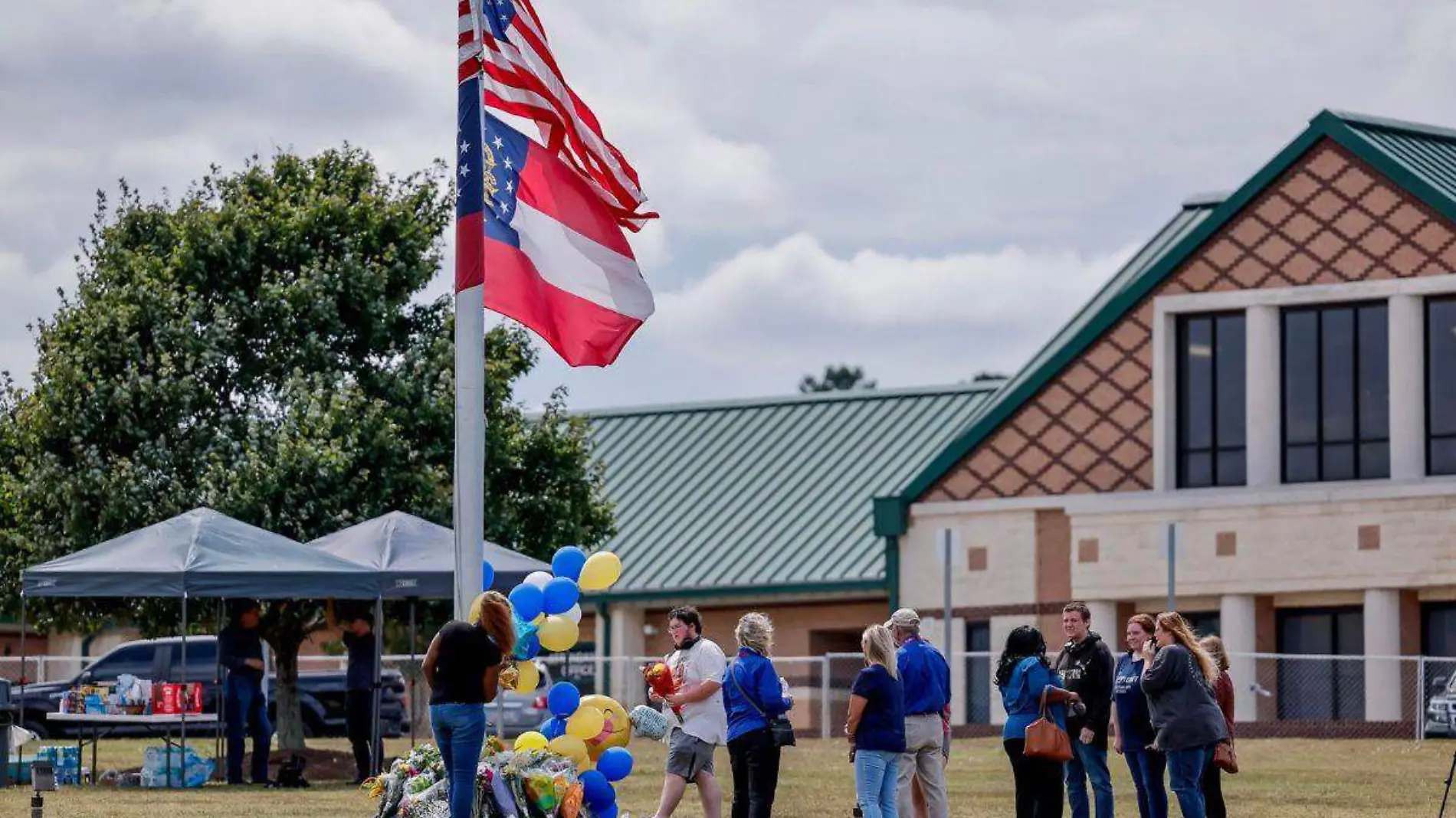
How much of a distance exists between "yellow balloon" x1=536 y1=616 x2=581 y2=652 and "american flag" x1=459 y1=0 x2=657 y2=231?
2780mm

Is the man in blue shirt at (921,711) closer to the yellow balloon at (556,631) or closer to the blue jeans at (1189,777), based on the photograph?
the blue jeans at (1189,777)

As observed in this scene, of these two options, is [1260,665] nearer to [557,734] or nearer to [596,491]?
[596,491]

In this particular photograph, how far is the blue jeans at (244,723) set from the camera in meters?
26.3

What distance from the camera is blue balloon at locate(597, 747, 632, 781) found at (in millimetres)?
19250

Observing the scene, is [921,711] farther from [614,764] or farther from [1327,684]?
[1327,684]

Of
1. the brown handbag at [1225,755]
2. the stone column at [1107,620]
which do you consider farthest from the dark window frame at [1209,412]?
the brown handbag at [1225,755]

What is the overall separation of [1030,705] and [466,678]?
4.12m

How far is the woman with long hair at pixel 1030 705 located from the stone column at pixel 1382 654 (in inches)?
812

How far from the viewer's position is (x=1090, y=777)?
19.3 meters

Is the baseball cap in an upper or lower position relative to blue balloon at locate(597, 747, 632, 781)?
upper

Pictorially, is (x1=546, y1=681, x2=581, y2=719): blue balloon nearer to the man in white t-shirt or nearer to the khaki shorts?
the man in white t-shirt

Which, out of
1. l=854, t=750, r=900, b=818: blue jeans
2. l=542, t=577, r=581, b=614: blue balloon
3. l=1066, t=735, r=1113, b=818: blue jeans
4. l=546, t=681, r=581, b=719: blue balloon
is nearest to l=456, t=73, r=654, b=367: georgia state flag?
l=542, t=577, r=581, b=614: blue balloon

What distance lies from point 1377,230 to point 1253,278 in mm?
2010

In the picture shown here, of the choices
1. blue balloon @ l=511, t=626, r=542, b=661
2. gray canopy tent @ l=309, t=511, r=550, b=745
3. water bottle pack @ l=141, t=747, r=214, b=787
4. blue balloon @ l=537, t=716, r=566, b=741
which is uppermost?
gray canopy tent @ l=309, t=511, r=550, b=745
